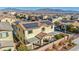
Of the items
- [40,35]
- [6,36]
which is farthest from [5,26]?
[40,35]

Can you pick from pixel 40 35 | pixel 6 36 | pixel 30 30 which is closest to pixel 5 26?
pixel 6 36

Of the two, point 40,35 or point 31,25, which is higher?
point 31,25

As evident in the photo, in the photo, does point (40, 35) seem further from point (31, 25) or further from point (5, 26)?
point (5, 26)

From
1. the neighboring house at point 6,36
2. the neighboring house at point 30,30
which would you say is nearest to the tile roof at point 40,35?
the neighboring house at point 30,30
